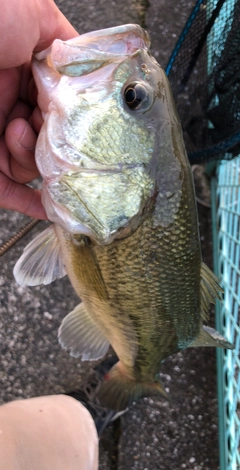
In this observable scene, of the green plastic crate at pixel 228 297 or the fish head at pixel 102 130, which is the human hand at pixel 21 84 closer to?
the fish head at pixel 102 130

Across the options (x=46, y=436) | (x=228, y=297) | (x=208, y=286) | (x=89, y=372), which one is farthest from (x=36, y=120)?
(x=228, y=297)

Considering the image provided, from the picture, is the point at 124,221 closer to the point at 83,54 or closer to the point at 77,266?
the point at 77,266

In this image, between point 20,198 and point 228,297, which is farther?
point 228,297

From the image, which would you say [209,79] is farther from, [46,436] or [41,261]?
[46,436]

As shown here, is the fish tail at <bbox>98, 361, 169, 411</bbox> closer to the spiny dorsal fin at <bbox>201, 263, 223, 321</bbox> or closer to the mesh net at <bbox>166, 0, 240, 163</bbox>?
the spiny dorsal fin at <bbox>201, 263, 223, 321</bbox>

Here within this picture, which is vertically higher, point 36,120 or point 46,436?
point 36,120
